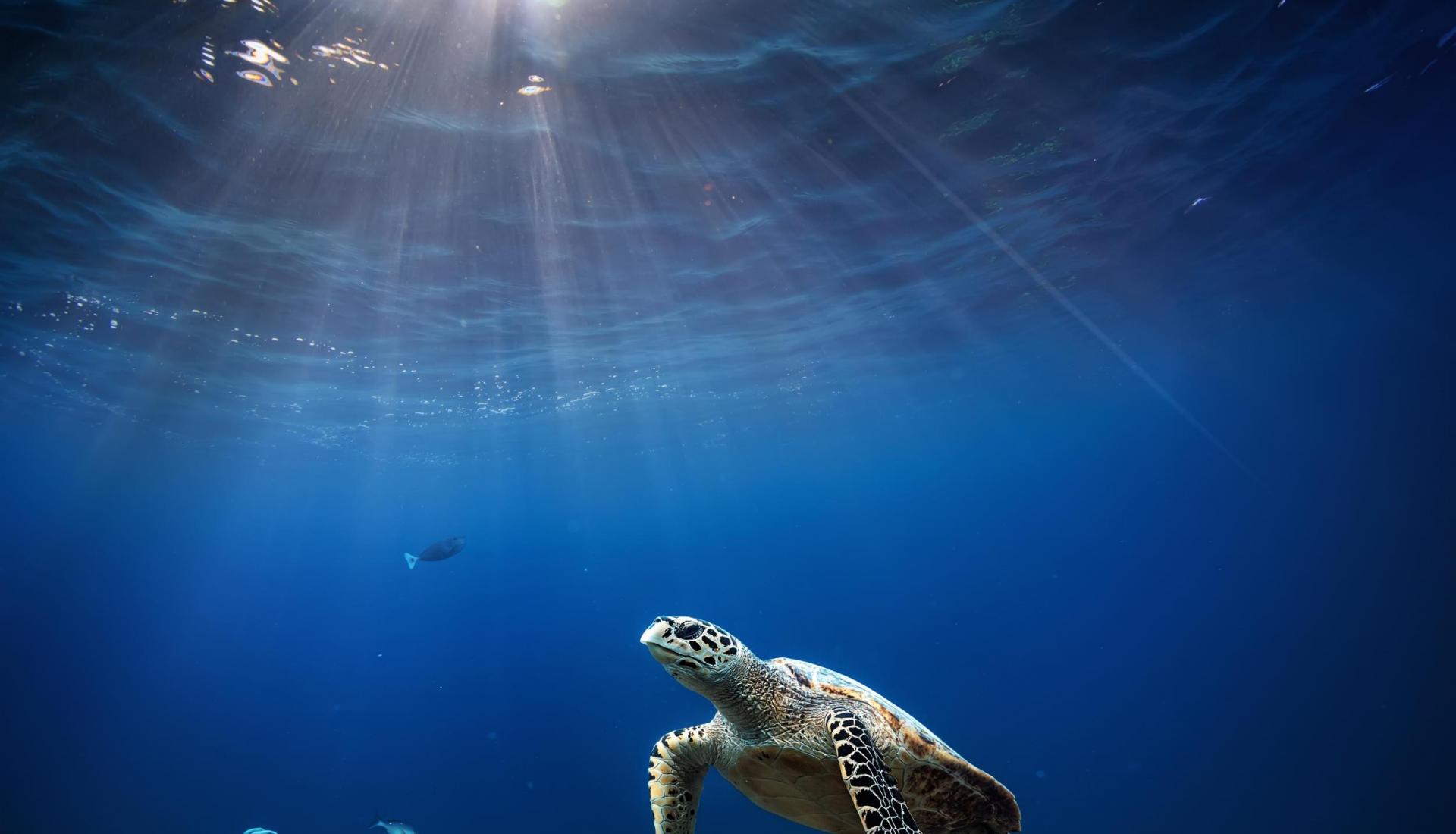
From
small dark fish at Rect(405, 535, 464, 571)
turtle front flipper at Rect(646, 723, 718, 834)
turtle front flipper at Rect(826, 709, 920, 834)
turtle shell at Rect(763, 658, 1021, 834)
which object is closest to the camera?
turtle front flipper at Rect(826, 709, 920, 834)

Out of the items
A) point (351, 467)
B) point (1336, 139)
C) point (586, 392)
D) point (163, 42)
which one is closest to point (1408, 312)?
point (1336, 139)

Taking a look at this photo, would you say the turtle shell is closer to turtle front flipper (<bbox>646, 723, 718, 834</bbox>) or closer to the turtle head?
turtle front flipper (<bbox>646, 723, 718, 834</bbox>)

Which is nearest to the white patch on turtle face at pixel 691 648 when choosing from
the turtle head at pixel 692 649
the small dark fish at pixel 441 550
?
the turtle head at pixel 692 649

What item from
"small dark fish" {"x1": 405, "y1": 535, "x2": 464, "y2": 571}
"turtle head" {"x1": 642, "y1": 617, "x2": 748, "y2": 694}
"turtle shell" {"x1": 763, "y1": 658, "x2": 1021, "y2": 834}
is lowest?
"turtle shell" {"x1": 763, "y1": 658, "x2": 1021, "y2": 834}

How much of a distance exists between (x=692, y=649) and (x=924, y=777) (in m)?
2.06

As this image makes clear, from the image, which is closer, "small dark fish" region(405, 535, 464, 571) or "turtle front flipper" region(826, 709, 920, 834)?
"turtle front flipper" region(826, 709, 920, 834)

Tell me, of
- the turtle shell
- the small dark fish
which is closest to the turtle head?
the turtle shell

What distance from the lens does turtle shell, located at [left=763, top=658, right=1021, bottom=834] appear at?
3.83m

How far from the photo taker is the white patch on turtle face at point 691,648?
3.23 metres

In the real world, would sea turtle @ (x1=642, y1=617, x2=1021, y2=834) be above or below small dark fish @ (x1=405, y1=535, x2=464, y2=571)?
below

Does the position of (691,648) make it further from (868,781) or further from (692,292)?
(692,292)

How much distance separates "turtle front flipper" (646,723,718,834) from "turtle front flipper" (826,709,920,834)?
96cm

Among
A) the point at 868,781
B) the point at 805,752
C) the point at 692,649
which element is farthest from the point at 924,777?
the point at 692,649

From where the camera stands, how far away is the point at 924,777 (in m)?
3.99
